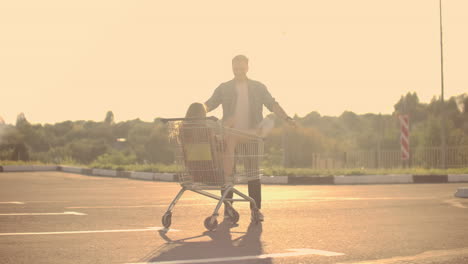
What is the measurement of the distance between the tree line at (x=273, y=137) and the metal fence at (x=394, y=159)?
73 centimetres

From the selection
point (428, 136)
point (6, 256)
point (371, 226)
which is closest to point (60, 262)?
point (6, 256)

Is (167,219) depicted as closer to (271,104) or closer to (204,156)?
(204,156)

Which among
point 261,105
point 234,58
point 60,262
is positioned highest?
point 234,58

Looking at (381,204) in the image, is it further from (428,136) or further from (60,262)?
(428,136)

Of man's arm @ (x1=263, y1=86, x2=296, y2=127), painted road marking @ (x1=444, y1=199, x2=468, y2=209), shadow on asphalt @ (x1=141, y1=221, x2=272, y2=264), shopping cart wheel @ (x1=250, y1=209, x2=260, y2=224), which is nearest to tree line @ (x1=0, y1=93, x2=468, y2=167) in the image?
painted road marking @ (x1=444, y1=199, x2=468, y2=209)

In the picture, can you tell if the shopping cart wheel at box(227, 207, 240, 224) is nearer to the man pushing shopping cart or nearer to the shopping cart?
the man pushing shopping cart

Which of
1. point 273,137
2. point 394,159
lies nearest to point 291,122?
point 394,159

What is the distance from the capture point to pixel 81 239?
5.66 m

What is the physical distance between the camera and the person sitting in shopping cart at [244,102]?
7.86 meters

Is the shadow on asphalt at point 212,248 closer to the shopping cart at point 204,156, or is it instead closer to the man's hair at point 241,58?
the shopping cart at point 204,156

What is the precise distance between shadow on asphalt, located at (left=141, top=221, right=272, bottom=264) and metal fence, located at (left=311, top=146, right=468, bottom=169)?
2906cm

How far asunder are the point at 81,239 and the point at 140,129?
8502 centimetres

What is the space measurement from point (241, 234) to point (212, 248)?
1.02 m

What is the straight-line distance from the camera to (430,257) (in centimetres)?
482
